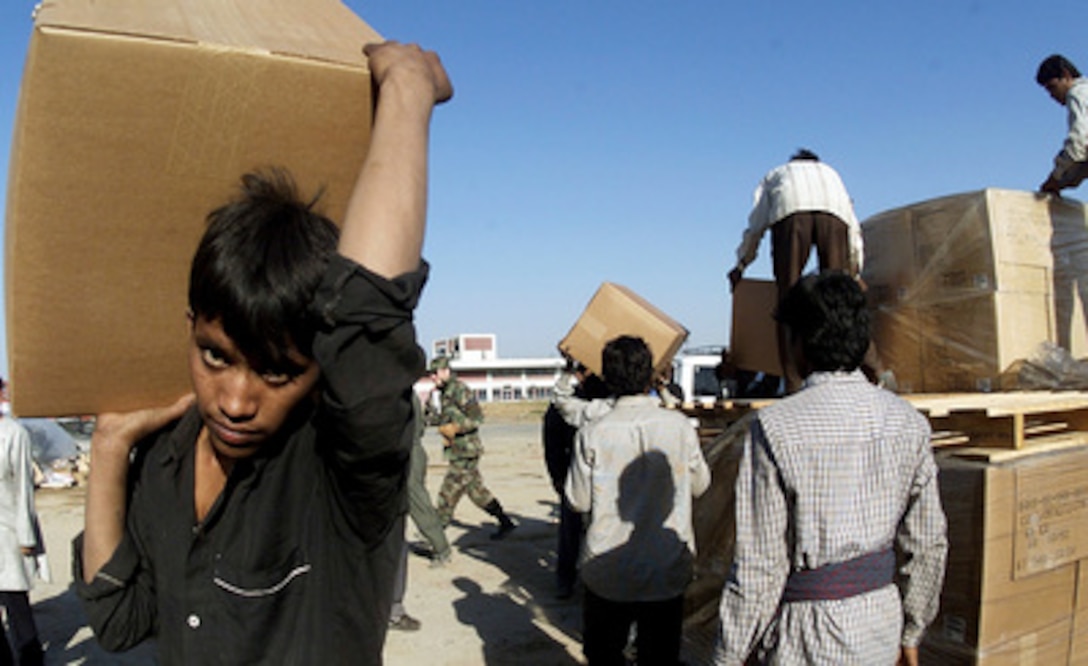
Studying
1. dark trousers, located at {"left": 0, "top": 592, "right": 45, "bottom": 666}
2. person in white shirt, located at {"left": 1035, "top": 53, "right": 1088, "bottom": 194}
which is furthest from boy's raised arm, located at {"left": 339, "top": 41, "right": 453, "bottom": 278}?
dark trousers, located at {"left": 0, "top": 592, "right": 45, "bottom": 666}

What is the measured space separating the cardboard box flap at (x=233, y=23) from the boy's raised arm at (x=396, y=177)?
0.13 metres

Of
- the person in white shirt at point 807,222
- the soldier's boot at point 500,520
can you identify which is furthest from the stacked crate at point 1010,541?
the soldier's boot at point 500,520

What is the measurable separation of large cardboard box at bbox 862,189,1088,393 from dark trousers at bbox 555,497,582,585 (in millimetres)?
2781

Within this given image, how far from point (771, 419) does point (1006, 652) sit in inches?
69.6

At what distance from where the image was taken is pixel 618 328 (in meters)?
5.21

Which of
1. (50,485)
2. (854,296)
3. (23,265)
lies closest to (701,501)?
(854,296)

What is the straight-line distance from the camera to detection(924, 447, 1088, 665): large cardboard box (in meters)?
3.11

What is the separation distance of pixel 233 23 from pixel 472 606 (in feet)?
19.6

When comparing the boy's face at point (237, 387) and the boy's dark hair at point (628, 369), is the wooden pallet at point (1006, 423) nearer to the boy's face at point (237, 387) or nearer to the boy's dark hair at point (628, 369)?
the boy's dark hair at point (628, 369)

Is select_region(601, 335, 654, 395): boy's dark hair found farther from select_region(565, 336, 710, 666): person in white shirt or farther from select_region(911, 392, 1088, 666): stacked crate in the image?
select_region(911, 392, 1088, 666): stacked crate

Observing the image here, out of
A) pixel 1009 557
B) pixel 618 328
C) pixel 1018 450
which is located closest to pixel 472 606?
pixel 618 328

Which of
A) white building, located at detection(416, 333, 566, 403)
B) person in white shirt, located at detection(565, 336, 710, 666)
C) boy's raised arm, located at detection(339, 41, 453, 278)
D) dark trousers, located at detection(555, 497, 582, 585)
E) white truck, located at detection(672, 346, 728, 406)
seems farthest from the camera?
white building, located at detection(416, 333, 566, 403)

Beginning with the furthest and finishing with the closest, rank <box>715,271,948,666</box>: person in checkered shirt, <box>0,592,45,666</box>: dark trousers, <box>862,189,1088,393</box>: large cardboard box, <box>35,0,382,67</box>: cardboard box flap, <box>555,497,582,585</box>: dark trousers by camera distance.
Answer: <box>555,497,582,585</box>: dark trousers < <box>0,592,45,666</box>: dark trousers < <box>862,189,1088,393</box>: large cardboard box < <box>715,271,948,666</box>: person in checkered shirt < <box>35,0,382,67</box>: cardboard box flap

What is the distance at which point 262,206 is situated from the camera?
41.0 inches
